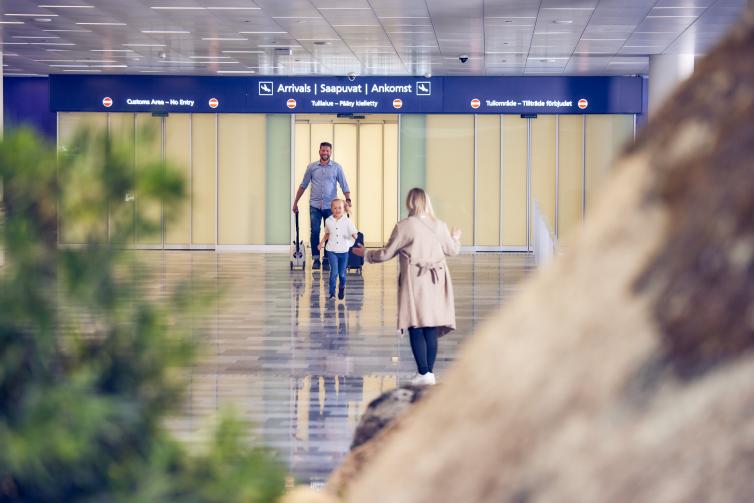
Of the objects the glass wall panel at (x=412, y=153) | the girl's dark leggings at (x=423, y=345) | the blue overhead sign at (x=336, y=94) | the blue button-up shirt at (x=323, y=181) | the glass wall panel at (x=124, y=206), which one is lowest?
the girl's dark leggings at (x=423, y=345)

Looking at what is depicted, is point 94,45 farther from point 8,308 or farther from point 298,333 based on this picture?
point 8,308

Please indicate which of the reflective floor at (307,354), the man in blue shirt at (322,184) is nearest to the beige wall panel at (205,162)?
the reflective floor at (307,354)

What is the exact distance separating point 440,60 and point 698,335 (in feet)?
76.9

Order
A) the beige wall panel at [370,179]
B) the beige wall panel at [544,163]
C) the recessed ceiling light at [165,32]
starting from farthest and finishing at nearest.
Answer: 1. the beige wall panel at [370,179]
2. the beige wall panel at [544,163]
3. the recessed ceiling light at [165,32]

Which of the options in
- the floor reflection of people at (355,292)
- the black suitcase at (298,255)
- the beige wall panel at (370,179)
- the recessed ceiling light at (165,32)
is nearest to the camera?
the floor reflection of people at (355,292)

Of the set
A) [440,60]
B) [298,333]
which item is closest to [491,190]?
[440,60]

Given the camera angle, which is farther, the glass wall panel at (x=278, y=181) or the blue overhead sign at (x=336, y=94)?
the glass wall panel at (x=278, y=181)

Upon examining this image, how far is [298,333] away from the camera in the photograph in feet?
40.6

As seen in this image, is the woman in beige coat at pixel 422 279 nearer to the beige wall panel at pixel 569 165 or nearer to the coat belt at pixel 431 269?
the coat belt at pixel 431 269

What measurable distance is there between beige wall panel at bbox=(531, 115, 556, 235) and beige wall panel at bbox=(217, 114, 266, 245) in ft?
21.3

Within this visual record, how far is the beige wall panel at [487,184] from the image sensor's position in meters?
28.3

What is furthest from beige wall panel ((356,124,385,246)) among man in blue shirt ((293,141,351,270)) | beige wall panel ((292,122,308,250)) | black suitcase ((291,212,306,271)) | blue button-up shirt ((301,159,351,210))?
blue button-up shirt ((301,159,351,210))

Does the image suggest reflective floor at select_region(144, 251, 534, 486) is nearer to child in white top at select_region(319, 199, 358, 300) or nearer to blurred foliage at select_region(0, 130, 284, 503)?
blurred foliage at select_region(0, 130, 284, 503)

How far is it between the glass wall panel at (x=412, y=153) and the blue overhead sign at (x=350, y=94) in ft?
2.04
